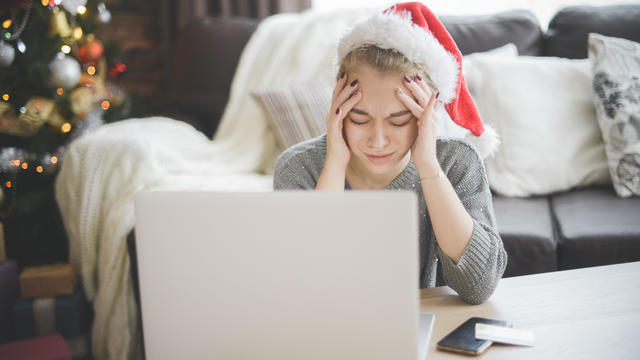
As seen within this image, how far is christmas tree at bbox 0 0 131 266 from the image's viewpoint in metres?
2.04

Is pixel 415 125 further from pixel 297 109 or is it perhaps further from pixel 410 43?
pixel 297 109

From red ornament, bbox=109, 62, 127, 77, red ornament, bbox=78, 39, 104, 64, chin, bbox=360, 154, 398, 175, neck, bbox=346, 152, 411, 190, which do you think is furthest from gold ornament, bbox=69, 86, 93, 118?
chin, bbox=360, 154, 398, 175

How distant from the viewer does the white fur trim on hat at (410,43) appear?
1085mm

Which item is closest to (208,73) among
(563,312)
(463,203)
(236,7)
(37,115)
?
(37,115)

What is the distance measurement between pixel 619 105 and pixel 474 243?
1.13 metres

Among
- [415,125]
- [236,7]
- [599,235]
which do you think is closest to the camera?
[415,125]

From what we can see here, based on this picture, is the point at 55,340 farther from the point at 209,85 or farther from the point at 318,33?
the point at 318,33

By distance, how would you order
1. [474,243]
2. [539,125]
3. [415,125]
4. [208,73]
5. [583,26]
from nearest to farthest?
[474,243] → [415,125] → [539,125] → [583,26] → [208,73]

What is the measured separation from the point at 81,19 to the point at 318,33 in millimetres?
928

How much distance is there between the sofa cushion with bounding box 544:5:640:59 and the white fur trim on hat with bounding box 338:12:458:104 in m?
1.26

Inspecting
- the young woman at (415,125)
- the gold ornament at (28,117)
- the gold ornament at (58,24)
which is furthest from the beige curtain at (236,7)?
the young woman at (415,125)

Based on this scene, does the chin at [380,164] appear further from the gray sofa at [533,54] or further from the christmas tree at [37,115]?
the christmas tree at [37,115]

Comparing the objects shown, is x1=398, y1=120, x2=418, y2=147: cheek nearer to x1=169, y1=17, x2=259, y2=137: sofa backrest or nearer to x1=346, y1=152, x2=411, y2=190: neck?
x1=346, y1=152, x2=411, y2=190: neck

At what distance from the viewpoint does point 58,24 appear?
84.0 inches
